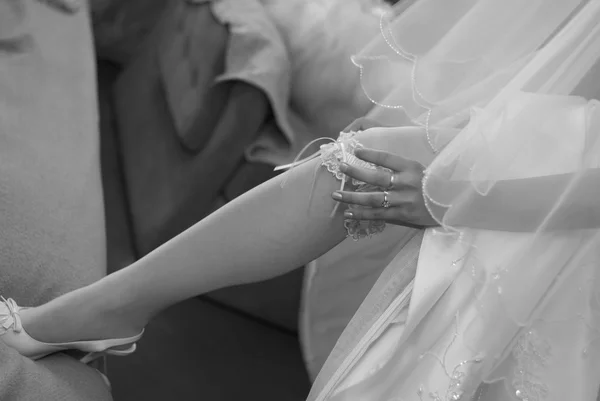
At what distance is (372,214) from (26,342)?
1.65 feet

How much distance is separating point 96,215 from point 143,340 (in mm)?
318

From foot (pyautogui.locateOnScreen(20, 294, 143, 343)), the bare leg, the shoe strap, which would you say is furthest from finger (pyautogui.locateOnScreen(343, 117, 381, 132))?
the shoe strap

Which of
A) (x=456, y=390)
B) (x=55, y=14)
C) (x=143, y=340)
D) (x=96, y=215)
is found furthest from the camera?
(x=55, y=14)

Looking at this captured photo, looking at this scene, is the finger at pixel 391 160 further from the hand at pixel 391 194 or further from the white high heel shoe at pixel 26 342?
the white high heel shoe at pixel 26 342

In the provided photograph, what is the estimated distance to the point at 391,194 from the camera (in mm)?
795

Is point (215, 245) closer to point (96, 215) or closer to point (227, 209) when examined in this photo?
point (227, 209)

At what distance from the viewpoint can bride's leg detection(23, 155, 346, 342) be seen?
84cm

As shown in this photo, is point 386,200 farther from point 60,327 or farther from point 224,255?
point 60,327

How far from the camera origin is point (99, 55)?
2.25 meters

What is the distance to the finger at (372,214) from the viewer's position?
0.80 meters

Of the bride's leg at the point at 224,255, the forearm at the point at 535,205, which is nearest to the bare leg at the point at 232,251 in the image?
the bride's leg at the point at 224,255

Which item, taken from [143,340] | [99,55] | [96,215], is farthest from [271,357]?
[99,55]
